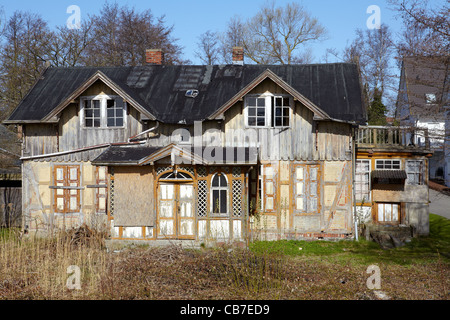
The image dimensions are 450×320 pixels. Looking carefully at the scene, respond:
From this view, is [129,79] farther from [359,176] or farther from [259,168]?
[359,176]

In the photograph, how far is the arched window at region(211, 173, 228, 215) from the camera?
15.4m

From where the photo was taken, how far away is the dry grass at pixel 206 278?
10008mm

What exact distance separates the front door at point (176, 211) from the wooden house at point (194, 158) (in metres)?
0.03

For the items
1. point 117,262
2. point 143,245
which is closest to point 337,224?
point 143,245

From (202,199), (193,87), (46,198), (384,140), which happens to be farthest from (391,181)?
(46,198)

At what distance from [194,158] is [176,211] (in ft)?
6.46

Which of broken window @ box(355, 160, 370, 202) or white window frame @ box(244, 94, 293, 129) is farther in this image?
broken window @ box(355, 160, 370, 202)

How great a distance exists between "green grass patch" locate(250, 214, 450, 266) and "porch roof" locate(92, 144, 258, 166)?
9.73ft

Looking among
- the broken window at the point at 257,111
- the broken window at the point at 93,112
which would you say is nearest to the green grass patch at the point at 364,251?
the broken window at the point at 257,111

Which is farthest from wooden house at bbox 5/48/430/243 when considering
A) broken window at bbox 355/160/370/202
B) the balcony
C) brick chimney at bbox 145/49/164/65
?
brick chimney at bbox 145/49/164/65

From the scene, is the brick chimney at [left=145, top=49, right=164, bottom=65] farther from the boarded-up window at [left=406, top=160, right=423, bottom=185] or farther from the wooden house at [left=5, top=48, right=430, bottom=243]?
the boarded-up window at [left=406, top=160, right=423, bottom=185]

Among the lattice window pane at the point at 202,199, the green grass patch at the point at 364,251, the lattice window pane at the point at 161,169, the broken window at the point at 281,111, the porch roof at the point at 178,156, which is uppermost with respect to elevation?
the broken window at the point at 281,111

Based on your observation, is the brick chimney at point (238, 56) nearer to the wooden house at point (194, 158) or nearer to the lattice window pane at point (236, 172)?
the wooden house at point (194, 158)
